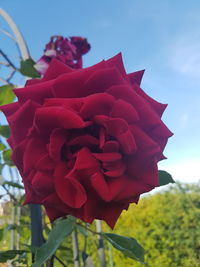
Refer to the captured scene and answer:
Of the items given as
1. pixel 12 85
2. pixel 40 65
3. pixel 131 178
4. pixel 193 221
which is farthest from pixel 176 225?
pixel 131 178

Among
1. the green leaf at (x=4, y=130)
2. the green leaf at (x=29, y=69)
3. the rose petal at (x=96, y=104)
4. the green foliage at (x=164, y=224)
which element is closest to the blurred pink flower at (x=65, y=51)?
the green leaf at (x=29, y=69)

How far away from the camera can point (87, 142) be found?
16.3 inches

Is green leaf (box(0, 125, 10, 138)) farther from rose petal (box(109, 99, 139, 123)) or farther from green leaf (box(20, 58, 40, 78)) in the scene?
rose petal (box(109, 99, 139, 123))

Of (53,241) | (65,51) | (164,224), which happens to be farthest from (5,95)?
(164,224)

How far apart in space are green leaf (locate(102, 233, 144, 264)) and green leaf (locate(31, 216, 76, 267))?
101 mm

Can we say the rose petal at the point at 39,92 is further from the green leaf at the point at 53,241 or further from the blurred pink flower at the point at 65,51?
the blurred pink flower at the point at 65,51

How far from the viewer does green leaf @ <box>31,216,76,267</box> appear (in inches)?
20.6

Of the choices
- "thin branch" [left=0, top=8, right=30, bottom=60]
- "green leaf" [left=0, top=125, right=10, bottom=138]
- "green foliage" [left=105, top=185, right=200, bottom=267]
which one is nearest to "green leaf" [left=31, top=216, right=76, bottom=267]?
"green leaf" [left=0, top=125, right=10, bottom=138]

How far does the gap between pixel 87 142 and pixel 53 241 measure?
25 centimetres

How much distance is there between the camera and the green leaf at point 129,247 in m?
0.59

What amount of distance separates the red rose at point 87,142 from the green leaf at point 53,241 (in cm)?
12

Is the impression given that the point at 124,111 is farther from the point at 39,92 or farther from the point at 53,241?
the point at 53,241

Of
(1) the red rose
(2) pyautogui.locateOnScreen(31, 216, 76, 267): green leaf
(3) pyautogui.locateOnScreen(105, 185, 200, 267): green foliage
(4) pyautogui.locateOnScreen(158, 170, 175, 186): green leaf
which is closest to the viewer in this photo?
(1) the red rose

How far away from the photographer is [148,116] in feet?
1.41
